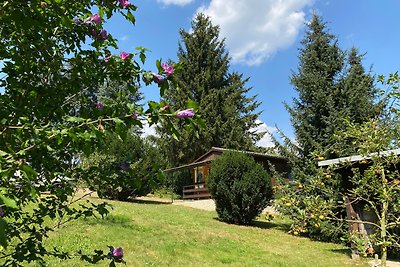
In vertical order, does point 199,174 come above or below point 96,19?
above

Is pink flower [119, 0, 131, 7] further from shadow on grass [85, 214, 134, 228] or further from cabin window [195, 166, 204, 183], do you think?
cabin window [195, 166, 204, 183]

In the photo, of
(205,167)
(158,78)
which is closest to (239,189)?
(158,78)

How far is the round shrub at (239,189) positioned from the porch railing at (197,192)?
1149 centimetres

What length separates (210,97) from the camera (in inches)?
1380

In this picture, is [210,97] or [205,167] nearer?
[205,167]

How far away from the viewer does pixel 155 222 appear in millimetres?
11906

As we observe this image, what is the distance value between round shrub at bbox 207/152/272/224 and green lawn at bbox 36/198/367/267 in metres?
1.43

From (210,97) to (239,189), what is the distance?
22064 mm

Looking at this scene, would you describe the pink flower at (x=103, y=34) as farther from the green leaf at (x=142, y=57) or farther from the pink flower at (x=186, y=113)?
the pink flower at (x=186, y=113)

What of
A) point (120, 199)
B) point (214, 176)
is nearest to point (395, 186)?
point (214, 176)

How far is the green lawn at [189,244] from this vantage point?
26.0 feet

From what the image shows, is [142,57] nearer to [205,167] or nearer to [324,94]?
[324,94]

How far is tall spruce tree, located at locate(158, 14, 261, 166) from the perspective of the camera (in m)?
34.5

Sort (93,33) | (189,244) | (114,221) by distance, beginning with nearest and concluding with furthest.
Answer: (93,33) < (189,244) < (114,221)
